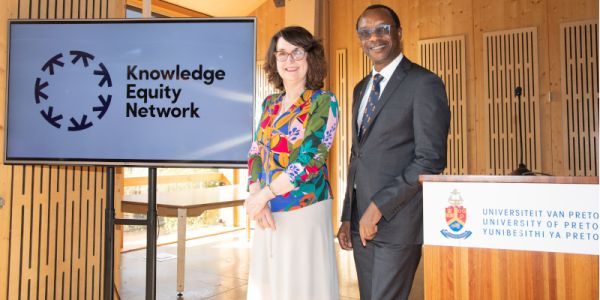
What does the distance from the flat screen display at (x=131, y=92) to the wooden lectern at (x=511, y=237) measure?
977mm

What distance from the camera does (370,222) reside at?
1.73 metres

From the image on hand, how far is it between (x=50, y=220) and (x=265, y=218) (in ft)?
4.87

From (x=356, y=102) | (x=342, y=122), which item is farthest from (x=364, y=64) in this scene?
(x=356, y=102)

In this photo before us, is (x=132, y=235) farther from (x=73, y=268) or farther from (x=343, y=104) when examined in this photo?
(x=73, y=268)

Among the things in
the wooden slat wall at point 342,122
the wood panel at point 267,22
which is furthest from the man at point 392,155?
the wood panel at point 267,22

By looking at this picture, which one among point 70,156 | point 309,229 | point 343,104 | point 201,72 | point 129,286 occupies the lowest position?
point 129,286

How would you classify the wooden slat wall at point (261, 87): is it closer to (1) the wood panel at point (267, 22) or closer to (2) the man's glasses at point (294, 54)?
(1) the wood panel at point (267, 22)

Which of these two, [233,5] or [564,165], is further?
[233,5]

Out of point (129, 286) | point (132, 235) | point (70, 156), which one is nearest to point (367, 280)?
point (70, 156)

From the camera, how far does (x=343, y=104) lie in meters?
7.23

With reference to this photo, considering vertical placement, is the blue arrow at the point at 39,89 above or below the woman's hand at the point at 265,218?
above

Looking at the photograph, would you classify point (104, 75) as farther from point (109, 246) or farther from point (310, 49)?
point (310, 49)

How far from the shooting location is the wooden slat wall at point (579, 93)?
229 inches

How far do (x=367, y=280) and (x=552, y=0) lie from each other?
5673mm
